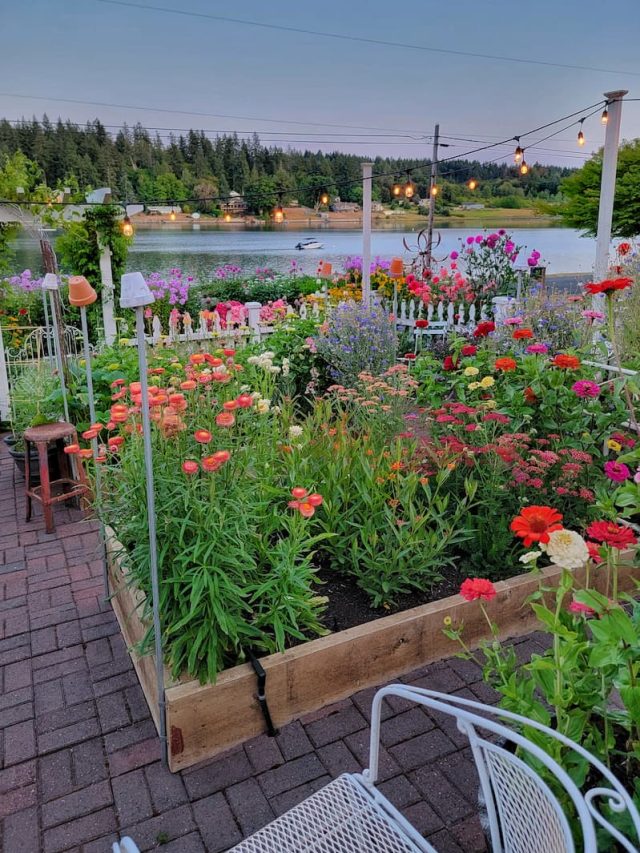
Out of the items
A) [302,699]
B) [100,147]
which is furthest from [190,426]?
[100,147]

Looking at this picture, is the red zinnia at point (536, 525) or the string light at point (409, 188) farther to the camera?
the string light at point (409, 188)

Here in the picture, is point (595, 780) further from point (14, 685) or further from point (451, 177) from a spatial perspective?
point (451, 177)

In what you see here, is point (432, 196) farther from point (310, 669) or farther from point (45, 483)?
point (310, 669)

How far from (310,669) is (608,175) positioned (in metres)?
4.64

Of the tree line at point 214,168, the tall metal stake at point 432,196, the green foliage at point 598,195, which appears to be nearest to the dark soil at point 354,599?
the tree line at point 214,168

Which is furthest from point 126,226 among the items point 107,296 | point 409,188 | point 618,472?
point 618,472

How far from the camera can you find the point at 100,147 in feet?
30.7

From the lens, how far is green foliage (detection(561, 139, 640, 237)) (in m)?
14.6

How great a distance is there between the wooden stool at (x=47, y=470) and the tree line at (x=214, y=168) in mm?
4200

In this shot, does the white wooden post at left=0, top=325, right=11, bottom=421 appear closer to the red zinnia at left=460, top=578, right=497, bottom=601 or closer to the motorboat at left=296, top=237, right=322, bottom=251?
the red zinnia at left=460, top=578, right=497, bottom=601

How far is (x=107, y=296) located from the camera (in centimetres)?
584

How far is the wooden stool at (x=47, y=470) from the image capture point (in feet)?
11.7

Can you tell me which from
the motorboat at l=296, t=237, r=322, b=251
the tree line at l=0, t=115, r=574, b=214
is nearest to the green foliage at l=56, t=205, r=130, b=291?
the tree line at l=0, t=115, r=574, b=214

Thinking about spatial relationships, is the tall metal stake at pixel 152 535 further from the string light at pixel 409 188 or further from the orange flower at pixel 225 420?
the string light at pixel 409 188
